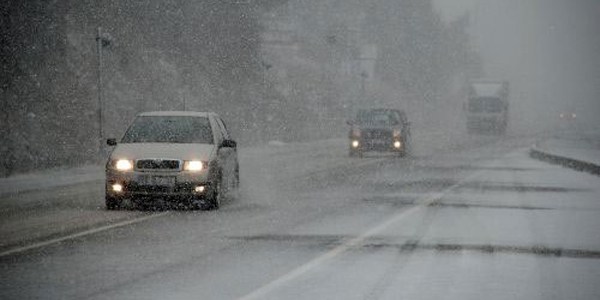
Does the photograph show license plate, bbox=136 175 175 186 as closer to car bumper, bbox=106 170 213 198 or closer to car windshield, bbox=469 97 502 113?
car bumper, bbox=106 170 213 198

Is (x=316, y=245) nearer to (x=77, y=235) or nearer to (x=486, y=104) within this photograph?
(x=77, y=235)

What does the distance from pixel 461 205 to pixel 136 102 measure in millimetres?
28514

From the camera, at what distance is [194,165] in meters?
20.3

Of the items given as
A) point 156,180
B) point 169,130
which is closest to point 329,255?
point 156,180

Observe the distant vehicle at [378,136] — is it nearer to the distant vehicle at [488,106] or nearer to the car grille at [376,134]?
the car grille at [376,134]

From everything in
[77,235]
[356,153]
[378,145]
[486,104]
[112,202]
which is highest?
[486,104]

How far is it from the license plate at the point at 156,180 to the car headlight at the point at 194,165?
0.30 metres

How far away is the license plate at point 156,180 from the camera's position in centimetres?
2011

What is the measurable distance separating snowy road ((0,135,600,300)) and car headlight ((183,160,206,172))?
0.69m

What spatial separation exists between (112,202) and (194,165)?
57.8 inches

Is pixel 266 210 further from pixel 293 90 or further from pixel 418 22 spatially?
pixel 418 22

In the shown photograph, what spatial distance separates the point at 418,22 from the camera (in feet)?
416

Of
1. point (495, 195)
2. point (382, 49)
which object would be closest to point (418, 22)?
point (382, 49)

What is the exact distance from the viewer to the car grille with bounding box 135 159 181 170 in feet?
66.3
